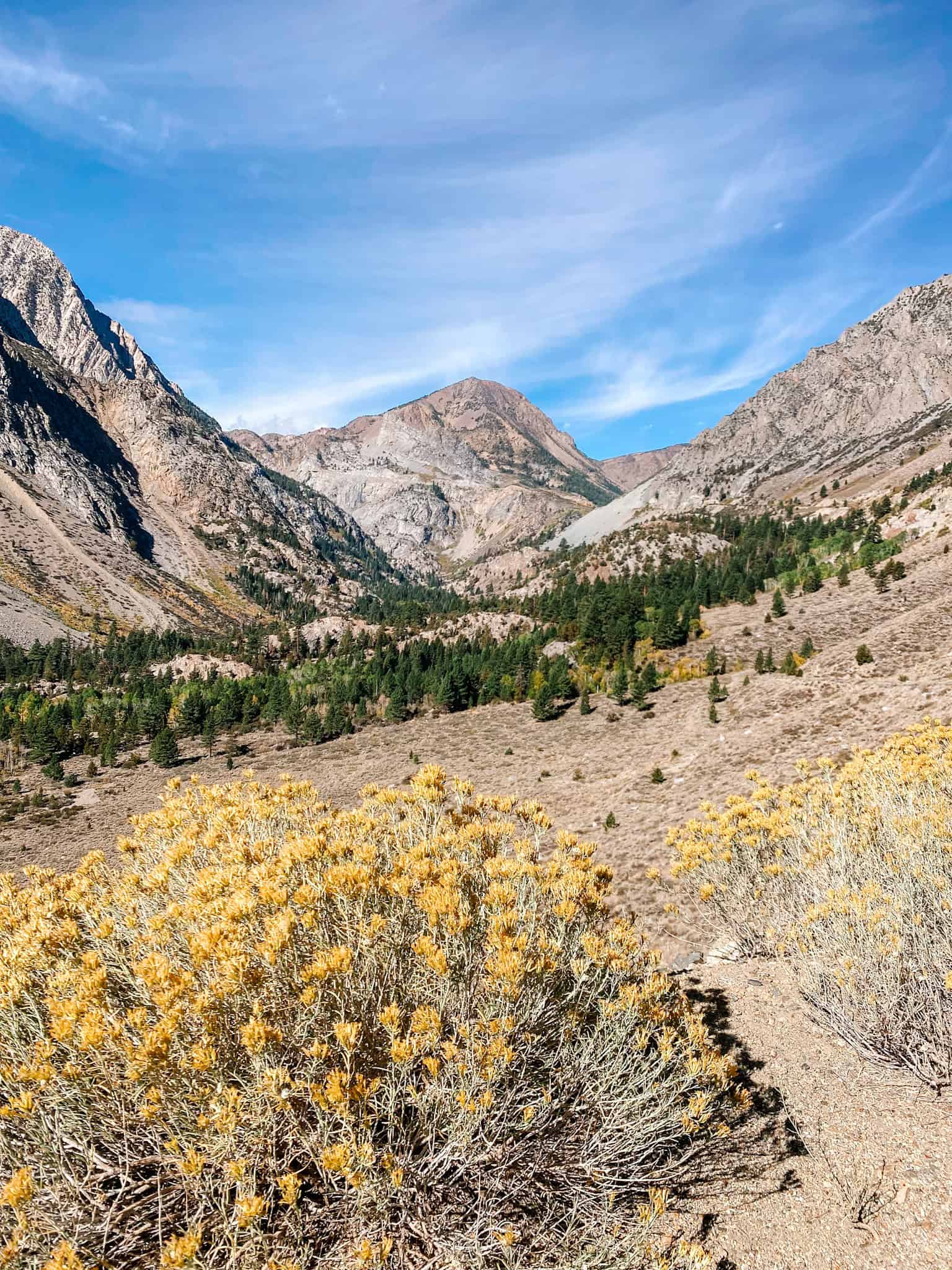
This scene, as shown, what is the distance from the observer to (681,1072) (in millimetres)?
4539

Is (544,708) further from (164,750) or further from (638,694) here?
(164,750)

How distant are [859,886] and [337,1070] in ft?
22.7

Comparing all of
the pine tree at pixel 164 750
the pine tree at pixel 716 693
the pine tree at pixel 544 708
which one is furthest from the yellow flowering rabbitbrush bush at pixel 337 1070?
the pine tree at pixel 164 750

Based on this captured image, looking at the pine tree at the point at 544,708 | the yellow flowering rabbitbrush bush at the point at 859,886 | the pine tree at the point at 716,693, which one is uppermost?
the yellow flowering rabbitbrush bush at the point at 859,886

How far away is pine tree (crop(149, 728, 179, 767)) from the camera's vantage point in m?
56.7

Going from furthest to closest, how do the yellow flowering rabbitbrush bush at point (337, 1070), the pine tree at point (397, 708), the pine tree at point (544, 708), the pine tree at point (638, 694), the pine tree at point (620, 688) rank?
the pine tree at point (397, 708) → the pine tree at point (620, 688) → the pine tree at point (544, 708) → the pine tree at point (638, 694) → the yellow flowering rabbitbrush bush at point (337, 1070)

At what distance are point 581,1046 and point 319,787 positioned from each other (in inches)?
1532

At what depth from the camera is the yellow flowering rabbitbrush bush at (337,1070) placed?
122 inches

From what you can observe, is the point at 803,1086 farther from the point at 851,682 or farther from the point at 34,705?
the point at 34,705

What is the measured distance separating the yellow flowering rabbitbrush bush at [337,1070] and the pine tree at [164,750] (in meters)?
59.7

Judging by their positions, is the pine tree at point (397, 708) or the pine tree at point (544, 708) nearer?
the pine tree at point (544, 708)

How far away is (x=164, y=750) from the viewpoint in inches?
2231

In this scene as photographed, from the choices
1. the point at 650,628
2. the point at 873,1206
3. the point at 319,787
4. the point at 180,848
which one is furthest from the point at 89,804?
the point at 650,628

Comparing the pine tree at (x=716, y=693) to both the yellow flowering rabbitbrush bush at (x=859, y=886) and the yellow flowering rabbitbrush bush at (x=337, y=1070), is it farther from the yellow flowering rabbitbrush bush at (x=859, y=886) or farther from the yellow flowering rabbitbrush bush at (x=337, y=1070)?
the yellow flowering rabbitbrush bush at (x=337, y=1070)
